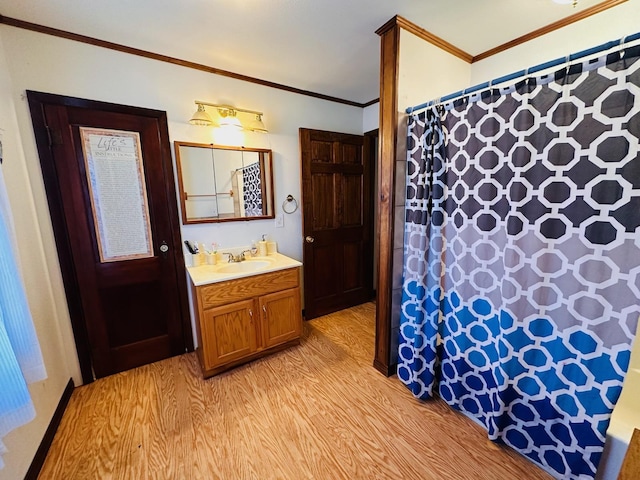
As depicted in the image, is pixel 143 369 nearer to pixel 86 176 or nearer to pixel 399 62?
pixel 86 176

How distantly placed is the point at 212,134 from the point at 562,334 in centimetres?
265

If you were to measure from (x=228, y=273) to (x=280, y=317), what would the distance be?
1.90 ft

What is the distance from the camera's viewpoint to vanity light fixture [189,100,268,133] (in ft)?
6.91

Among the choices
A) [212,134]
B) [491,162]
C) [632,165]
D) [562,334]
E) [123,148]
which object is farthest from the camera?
[212,134]

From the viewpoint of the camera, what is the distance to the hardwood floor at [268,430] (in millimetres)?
1348

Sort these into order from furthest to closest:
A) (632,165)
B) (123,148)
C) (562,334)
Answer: (123,148) → (562,334) → (632,165)

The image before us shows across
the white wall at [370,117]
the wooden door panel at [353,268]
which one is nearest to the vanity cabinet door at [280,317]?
the wooden door panel at [353,268]

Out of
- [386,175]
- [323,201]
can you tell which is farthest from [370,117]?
[386,175]

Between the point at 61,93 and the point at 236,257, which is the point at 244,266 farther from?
the point at 61,93

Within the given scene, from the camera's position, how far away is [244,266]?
2385 mm

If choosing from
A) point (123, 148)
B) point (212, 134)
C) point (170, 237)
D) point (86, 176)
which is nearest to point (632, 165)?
point (212, 134)

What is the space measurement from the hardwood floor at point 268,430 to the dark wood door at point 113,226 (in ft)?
1.00

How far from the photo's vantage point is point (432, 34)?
180cm

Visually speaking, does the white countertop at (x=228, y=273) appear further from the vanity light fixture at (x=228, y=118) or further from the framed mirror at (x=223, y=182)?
the vanity light fixture at (x=228, y=118)
